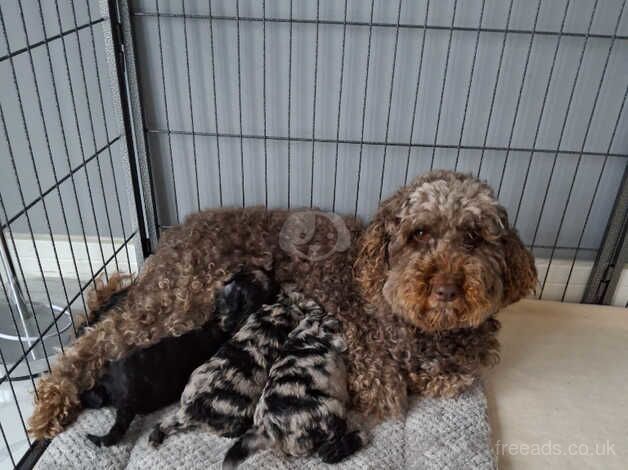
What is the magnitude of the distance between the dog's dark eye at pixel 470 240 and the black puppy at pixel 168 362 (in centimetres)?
79

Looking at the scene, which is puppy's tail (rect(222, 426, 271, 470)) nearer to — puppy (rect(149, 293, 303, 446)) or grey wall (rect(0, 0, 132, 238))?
puppy (rect(149, 293, 303, 446))

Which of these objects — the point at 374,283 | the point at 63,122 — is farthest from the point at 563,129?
the point at 63,122

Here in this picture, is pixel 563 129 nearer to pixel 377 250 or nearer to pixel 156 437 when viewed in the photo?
pixel 377 250

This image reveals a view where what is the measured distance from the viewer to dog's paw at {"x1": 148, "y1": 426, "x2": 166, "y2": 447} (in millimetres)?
1844

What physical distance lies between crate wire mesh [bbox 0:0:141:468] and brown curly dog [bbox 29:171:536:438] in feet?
1.05

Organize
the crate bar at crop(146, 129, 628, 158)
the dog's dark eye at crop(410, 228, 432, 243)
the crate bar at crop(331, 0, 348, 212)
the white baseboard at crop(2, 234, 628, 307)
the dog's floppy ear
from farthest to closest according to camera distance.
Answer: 1. the white baseboard at crop(2, 234, 628, 307)
2. the crate bar at crop(146, 129, 628, 158)
3. the crate bar at crop(331, 0, 348, 212)
4. the dog's floppy ear
5. the dog's dark eye at crop(410, 228, 432, 243)

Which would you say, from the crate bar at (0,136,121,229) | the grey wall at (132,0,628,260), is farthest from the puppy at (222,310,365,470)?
the grey wall at (132,0,628,260)

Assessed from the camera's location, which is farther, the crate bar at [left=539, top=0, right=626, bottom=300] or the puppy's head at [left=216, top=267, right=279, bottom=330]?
the crate bar at [left=539, top=0, right=626, bottom=300]

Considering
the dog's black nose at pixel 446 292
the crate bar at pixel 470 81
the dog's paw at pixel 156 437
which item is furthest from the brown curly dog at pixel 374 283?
the crate bar at pixel 470 81

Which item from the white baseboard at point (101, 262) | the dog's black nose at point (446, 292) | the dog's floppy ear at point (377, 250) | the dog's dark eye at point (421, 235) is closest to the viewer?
the dog's black nose at point (446, 292)

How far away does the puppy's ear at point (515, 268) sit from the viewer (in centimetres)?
191

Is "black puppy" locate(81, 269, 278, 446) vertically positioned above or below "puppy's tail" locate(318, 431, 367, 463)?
above

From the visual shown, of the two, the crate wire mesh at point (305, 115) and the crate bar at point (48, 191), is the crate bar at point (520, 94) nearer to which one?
the crate wire mesh at point (305, 115)

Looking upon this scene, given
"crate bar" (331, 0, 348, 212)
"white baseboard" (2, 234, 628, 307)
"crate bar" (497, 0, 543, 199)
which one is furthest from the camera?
"white baseboard" (2, 234, 628, 307)
